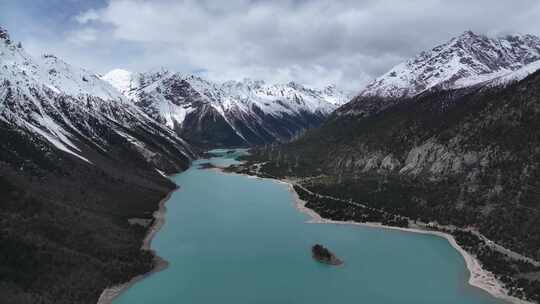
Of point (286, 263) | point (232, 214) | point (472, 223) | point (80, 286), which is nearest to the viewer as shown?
point (80, 286)

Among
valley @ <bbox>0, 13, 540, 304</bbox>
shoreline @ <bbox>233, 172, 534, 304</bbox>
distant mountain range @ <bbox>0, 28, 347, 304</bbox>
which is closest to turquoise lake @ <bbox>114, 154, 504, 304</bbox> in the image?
valley @ <bbox>0, 13, 540, 304</bbox>

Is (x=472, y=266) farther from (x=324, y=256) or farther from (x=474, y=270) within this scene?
(x=324, y=256)

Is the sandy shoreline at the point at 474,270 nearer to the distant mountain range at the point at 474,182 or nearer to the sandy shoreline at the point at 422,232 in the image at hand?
the sandy shoreline at the point at 422,232

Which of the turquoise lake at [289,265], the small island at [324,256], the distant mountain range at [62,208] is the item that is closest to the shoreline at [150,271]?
the distant mountain range at [62,208]

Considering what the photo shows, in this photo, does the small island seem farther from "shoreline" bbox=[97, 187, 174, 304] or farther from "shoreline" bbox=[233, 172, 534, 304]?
"shoreline" bbox=[97, 187, 174, 304]

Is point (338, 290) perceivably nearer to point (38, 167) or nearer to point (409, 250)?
point (409, 250)

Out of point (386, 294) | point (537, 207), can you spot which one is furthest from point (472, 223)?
point (386, 294)
